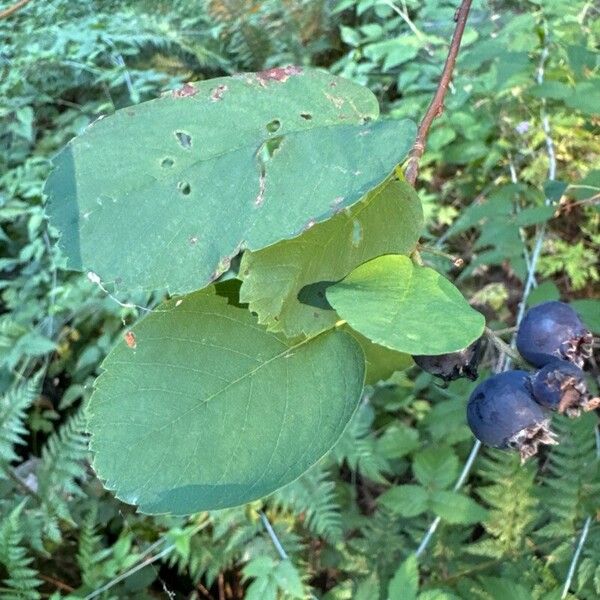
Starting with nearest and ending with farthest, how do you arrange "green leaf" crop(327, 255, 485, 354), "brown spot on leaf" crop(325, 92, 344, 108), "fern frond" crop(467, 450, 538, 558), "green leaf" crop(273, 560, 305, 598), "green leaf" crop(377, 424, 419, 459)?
1. "green leaf" crop(327, 255, 485, 354)
2. "brown spot on leaf" crop(325, 92, 344, 108)
3. "green leaf" crop(273, 560, 305, 598)
4. "fern frond" crop(467, 450, 538, 558)
5. "green leaf" crop(377, 424, 419, 459)

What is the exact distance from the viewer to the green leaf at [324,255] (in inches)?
18.8

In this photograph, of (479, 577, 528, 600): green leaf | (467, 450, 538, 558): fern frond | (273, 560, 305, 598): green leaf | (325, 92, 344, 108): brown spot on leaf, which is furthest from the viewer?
(467, 450, 538, 558): fern frond

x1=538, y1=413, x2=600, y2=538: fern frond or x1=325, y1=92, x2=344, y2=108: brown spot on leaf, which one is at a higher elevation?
x1=325, y1=92, x2=344, y2=108: brown spot on leaf

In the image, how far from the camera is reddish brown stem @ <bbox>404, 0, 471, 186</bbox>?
1.67ft

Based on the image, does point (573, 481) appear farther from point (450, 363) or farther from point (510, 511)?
point (450, 363)

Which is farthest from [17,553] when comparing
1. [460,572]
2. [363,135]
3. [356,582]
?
[363,135]

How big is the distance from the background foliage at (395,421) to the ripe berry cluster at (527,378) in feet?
2.10

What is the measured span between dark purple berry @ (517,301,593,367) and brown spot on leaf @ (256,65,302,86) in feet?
0.94

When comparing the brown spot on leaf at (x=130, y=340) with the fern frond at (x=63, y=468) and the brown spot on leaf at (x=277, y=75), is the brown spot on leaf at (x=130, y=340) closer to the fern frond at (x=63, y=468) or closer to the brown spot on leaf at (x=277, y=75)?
the brown spot on leaf at (x=277, y=75)

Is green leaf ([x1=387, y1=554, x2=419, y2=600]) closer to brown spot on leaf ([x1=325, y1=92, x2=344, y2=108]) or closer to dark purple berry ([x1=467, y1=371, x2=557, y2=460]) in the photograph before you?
dark purple berry ([x1=467, y1=371, x2=557, y2=460])

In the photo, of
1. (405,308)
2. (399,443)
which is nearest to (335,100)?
(405,308)

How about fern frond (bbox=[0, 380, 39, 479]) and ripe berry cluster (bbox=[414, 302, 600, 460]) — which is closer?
ripe berry cluster (bbox=[414, 302, 600, 460])

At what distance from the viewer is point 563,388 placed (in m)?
0.48

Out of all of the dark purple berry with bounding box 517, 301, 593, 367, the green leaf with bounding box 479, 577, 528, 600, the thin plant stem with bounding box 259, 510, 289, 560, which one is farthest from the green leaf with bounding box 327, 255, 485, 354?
the thin plant stem with bounding box 259, 510, 289, 560
